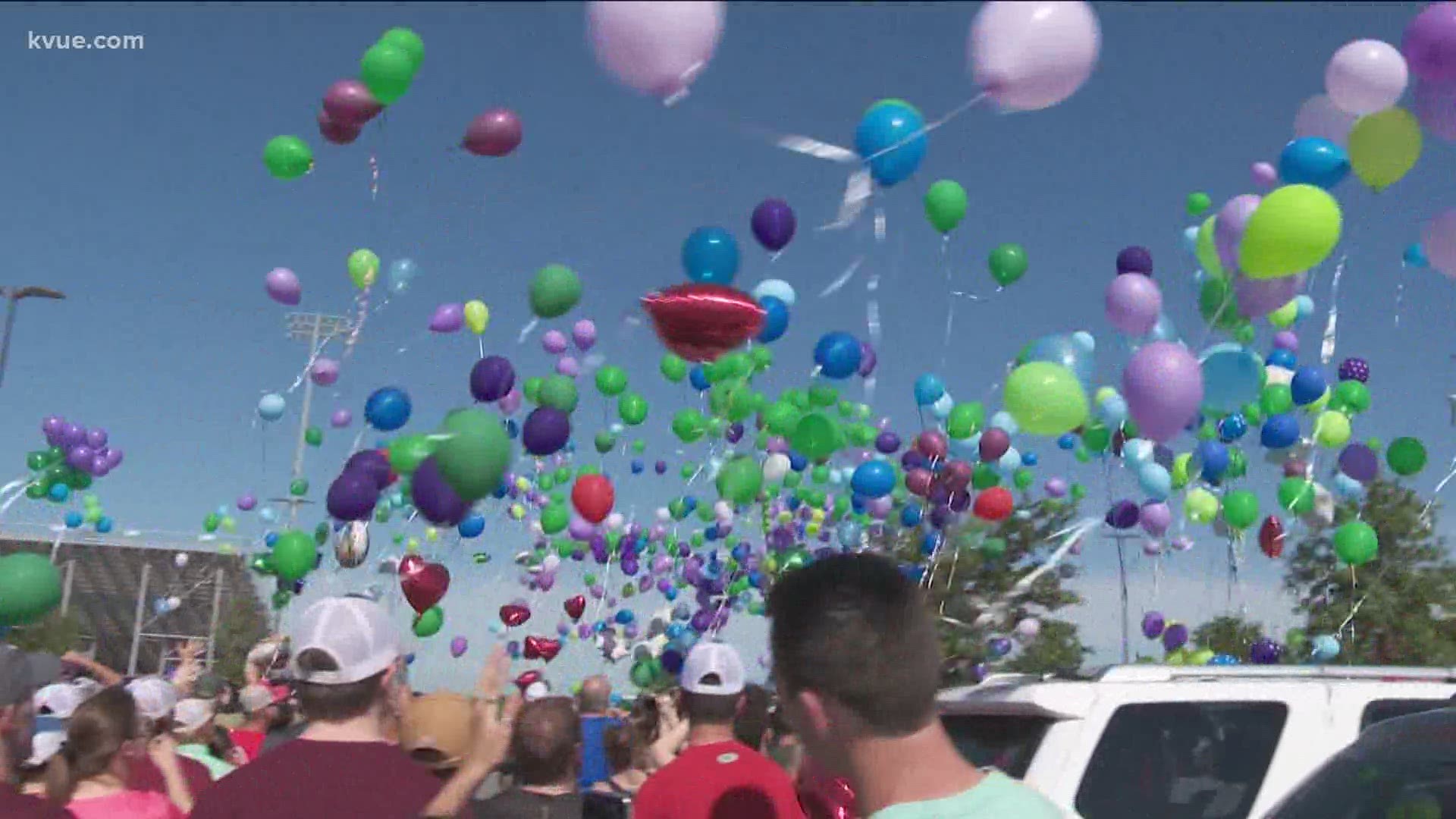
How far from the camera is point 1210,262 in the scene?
25.9 ft

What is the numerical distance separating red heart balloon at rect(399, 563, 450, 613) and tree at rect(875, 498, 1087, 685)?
4.15m

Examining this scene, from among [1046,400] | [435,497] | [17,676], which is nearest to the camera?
[17,676]

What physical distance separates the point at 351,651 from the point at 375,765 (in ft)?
0.75

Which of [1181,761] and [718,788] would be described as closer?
[718,788]

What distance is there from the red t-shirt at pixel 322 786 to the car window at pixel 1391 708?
323cm

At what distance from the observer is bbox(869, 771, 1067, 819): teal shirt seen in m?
1.89

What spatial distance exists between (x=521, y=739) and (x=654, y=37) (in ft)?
8.61

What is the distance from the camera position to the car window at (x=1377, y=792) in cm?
356

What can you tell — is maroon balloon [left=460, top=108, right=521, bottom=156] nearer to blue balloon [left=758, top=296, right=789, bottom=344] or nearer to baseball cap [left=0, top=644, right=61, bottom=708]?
blue balloon [left=758, top=296, right=789, bottom=344]

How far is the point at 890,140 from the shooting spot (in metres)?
6.56

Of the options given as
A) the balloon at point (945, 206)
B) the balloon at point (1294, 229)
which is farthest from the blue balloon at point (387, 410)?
the balloon at point (1294, 229)

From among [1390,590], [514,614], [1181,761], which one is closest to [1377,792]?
[1181,761]

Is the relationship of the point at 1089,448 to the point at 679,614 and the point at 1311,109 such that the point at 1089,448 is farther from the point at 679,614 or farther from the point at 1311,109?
the point at 679,614

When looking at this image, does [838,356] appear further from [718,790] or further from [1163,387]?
[718,790]
